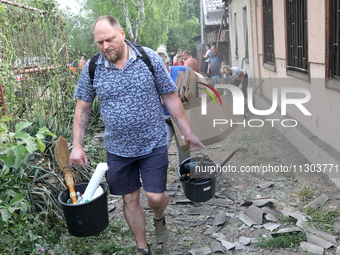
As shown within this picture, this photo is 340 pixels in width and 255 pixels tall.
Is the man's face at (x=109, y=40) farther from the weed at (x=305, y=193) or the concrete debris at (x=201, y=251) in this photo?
the weed at (x=305, y=193)

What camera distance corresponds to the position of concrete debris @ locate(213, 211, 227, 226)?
155 inches

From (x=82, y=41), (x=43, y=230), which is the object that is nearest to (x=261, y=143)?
(x=43, y=230)

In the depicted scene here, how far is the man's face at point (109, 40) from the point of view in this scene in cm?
284

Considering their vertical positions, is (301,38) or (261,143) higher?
(301,38)

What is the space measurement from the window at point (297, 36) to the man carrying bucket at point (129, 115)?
363 cm

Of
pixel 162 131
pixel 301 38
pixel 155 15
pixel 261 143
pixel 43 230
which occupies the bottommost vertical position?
pixel 261 143

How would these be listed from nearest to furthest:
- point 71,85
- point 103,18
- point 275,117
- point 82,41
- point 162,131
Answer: point 103,18 < point 162,131 < point 71,85 < point 275,117 < point 82,41

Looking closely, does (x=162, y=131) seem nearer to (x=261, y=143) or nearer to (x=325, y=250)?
(x=325, y=250)

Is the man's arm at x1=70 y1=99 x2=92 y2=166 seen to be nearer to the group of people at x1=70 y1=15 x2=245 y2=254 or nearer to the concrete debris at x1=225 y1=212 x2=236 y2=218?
the group of people at x1=70 y1=15 x2=245 y2=254

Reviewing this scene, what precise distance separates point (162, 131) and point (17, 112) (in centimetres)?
257

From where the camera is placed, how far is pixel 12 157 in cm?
247

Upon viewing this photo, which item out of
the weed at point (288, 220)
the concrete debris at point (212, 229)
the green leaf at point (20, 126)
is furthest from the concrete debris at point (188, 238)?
the green leaf at point (20, 126)

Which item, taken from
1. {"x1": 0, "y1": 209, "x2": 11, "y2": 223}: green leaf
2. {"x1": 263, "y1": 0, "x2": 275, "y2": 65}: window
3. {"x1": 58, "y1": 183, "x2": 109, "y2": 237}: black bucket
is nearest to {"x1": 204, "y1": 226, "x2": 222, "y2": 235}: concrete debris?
{"x1": 58, "y1": 183, "x2": 109, "y2": 237}: black bucket

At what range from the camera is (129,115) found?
115 inches
